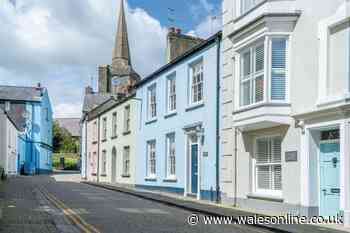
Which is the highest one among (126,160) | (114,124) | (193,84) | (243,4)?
(243,4)

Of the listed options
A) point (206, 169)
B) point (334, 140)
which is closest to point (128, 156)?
point (206, 169)

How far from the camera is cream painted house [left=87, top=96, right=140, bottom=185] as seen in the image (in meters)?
35.5

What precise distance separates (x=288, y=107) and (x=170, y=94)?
1227 centimetres

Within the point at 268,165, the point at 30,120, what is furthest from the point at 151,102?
the point at 30,120

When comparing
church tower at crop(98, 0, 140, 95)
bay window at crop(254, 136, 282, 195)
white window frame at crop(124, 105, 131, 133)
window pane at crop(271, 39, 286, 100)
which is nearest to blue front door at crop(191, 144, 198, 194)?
bay window at crop(254, 136, 282, 195)

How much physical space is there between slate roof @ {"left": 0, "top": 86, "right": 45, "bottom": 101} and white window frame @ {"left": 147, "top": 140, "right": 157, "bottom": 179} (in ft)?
140

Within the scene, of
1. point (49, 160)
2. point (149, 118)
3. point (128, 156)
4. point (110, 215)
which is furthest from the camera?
point (49, 160)

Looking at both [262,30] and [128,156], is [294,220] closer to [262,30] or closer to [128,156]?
[262,30]

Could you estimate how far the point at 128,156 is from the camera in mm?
36500

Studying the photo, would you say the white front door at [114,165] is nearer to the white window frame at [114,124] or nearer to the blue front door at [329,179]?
the white window frame at [114,124]

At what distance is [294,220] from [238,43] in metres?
6.76

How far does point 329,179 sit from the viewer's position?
15367 mm

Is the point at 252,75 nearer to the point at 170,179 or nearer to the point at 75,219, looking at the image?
the point at 75,219

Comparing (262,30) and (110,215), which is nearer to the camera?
(110,215)
